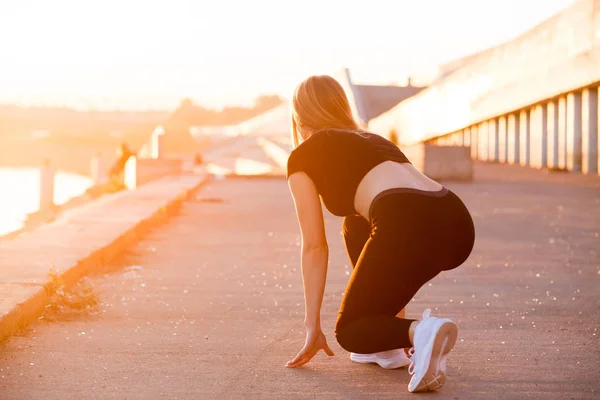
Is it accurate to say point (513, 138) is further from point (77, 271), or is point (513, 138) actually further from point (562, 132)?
point (77, 271)

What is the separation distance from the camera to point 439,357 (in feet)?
13.4

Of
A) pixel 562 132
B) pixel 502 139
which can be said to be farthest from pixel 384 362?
A: pixel 502 139

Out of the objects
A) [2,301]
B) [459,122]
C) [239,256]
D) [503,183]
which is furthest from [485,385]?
[459,122]

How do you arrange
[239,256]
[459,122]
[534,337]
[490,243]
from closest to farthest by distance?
1. [534,337]
2. [239,256]
3. [490,243]
4. [459,122]

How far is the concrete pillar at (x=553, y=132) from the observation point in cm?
2831

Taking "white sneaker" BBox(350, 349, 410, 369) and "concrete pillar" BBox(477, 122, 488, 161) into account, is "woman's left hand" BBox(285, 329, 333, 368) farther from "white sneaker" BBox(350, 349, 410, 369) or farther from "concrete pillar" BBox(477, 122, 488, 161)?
"concrete pillar" BBox(477, 122, 488, 161)

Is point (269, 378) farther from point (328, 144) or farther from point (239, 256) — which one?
point (239, 256)

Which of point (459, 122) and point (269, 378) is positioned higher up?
point (459, 122)

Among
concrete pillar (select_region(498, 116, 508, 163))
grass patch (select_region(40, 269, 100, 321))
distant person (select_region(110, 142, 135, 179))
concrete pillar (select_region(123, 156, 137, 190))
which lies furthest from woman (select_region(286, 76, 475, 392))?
concrete pillar (select_region(498, 116, 508, 163))

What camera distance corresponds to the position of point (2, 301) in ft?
18.5

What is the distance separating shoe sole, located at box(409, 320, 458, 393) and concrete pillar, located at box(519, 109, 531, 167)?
27913 mm

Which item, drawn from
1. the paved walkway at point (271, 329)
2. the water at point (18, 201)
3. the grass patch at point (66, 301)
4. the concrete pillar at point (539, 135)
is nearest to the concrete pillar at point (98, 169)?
the water at point (18, 201)

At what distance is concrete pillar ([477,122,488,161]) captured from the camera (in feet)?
125

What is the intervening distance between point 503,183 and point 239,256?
13.9 m
